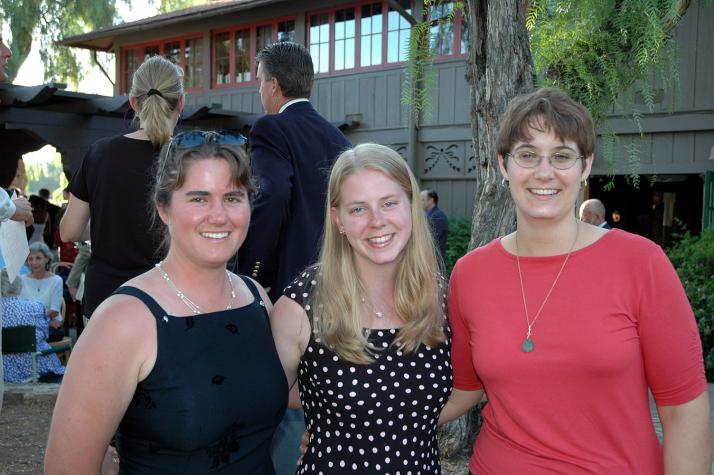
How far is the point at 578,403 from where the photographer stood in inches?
84.6

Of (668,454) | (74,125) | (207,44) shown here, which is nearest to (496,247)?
(668,454)

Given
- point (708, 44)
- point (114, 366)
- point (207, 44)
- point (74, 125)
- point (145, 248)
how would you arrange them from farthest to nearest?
point (207, 44), point (74, 125), point (708, 44), point (145, 248), point (114, 366)

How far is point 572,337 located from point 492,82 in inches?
99.3

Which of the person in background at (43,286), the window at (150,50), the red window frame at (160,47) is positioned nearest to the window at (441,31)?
the person in background at (43,286)

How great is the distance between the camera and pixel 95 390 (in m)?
1.90

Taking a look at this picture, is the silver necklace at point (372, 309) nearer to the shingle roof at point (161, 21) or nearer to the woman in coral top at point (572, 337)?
the woman in coral top at point (572, 337)

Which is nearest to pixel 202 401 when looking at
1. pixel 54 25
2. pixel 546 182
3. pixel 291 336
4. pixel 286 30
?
pixel 291 336

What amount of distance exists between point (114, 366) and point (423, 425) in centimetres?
102

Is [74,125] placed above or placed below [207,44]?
below

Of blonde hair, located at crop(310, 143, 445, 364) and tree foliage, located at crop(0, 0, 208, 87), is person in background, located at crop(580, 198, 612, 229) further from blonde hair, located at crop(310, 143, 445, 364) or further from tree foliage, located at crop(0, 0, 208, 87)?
tree foliage, located at crop(0, 0, 208, 87)

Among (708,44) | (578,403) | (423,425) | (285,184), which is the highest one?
(708,44)

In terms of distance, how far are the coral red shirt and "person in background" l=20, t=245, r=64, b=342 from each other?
748cm

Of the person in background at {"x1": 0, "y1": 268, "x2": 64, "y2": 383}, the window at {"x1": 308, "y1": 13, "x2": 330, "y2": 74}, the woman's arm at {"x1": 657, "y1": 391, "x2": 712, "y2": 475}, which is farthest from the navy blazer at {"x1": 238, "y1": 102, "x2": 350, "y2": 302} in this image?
the window at {"x1": 308, "y1": 13, "x2": 330, "y2": 74}

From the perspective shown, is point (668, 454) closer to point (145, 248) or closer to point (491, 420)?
point (491, 420)
